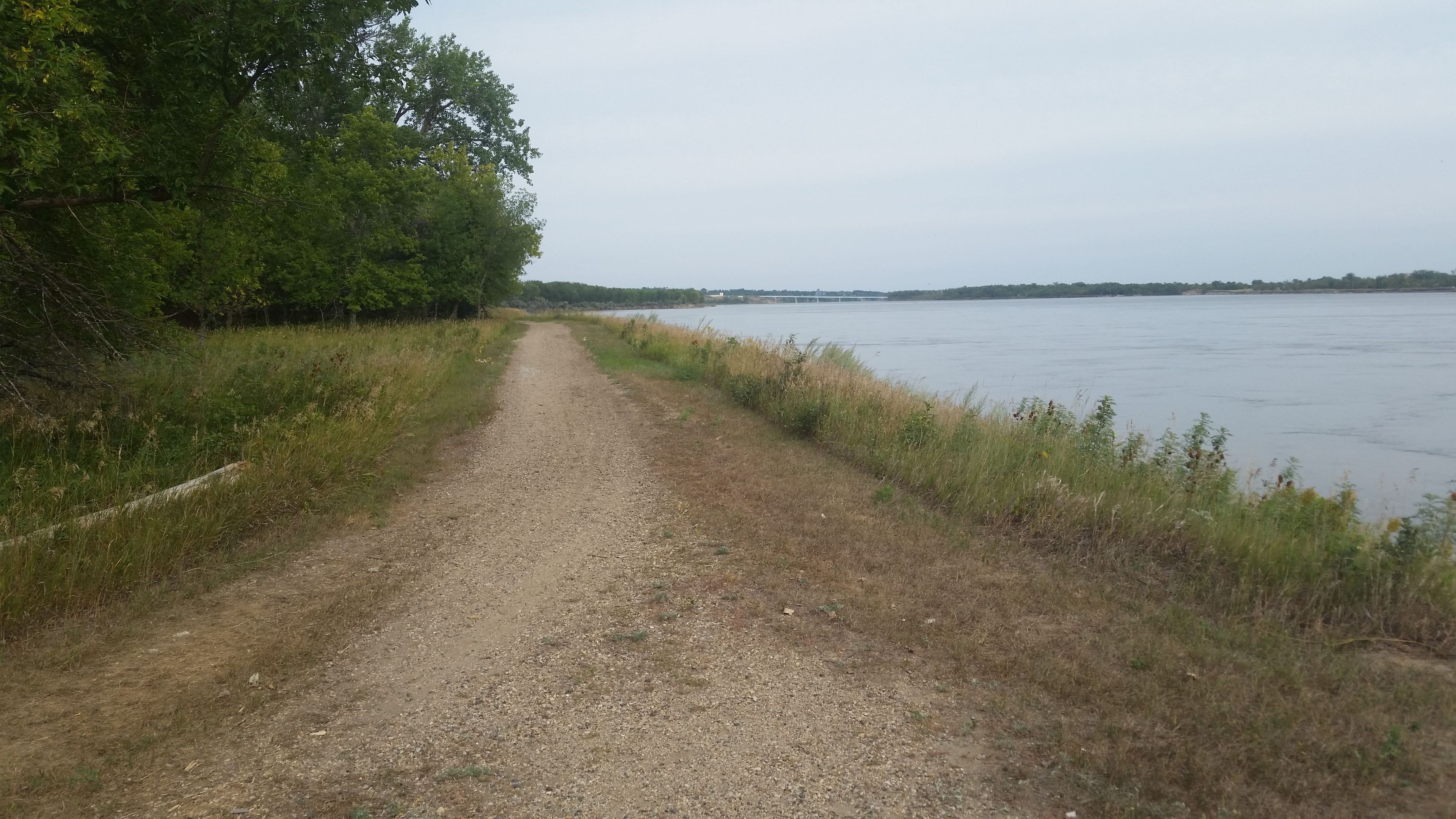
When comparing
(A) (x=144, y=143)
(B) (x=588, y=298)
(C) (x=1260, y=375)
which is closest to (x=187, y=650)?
(A) (x=144, y=143)

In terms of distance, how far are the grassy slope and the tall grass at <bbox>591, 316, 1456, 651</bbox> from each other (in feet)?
0.75

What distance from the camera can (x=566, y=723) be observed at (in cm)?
380

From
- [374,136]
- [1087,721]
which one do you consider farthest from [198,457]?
[374,136]

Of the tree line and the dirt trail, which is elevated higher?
the tree line

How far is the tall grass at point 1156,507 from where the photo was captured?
16.5ft

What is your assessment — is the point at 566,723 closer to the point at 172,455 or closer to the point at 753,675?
the point at 753,675

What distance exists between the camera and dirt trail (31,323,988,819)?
127 inches

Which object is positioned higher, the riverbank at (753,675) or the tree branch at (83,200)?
the tree branch at (83,200)

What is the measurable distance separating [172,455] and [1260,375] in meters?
26.0

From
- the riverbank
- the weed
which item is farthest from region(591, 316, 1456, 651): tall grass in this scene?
the weed

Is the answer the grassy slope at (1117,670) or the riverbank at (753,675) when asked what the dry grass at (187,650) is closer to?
the riverbank at (753,675)

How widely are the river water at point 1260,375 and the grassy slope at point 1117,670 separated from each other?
4.89 metres

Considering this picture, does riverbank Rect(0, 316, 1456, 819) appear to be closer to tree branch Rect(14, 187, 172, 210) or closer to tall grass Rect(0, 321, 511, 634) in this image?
tall grass Rect(0, 321, 511, 634)

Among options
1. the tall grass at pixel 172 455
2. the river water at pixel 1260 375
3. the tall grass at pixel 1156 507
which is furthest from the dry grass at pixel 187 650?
the river water at pixel 1260 375
